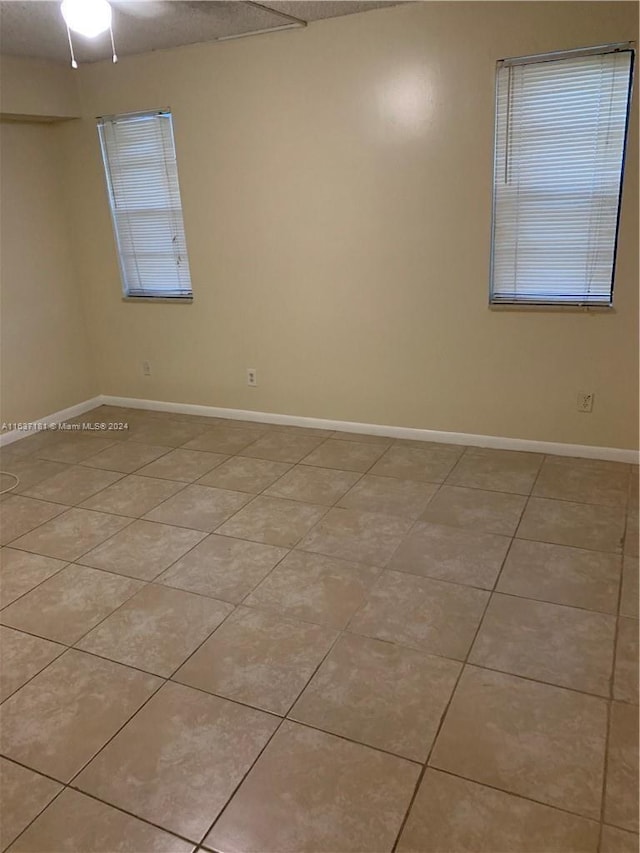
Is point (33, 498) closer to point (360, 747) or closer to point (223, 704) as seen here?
point (223, 704)

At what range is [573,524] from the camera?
286cm

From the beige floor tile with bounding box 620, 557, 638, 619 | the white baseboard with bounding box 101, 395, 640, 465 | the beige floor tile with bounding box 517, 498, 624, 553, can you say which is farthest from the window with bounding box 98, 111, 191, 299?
the beige floor tile with bounding box 620, 557, 638, 619

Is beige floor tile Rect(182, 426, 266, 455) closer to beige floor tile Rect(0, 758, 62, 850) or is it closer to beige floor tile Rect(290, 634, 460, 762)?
beige floor tile Rect(290, 634, 460, 762)

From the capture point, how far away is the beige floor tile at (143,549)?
269 cm

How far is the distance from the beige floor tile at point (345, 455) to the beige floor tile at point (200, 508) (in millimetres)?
596

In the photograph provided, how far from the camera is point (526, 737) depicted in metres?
1.75

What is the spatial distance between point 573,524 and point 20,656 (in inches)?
91.6

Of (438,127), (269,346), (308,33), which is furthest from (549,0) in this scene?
(269,346)

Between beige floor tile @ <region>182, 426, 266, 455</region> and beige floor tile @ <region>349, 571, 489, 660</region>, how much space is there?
1781mm

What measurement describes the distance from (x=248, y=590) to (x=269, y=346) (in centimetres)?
211

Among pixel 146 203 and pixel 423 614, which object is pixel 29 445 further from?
pixel 423 614

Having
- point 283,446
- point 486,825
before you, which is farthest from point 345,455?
point 486,825

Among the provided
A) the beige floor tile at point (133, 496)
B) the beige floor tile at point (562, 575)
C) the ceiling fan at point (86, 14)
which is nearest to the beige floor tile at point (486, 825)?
the beige floor tile at point (562, 575)

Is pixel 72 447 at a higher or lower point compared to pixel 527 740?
higher
